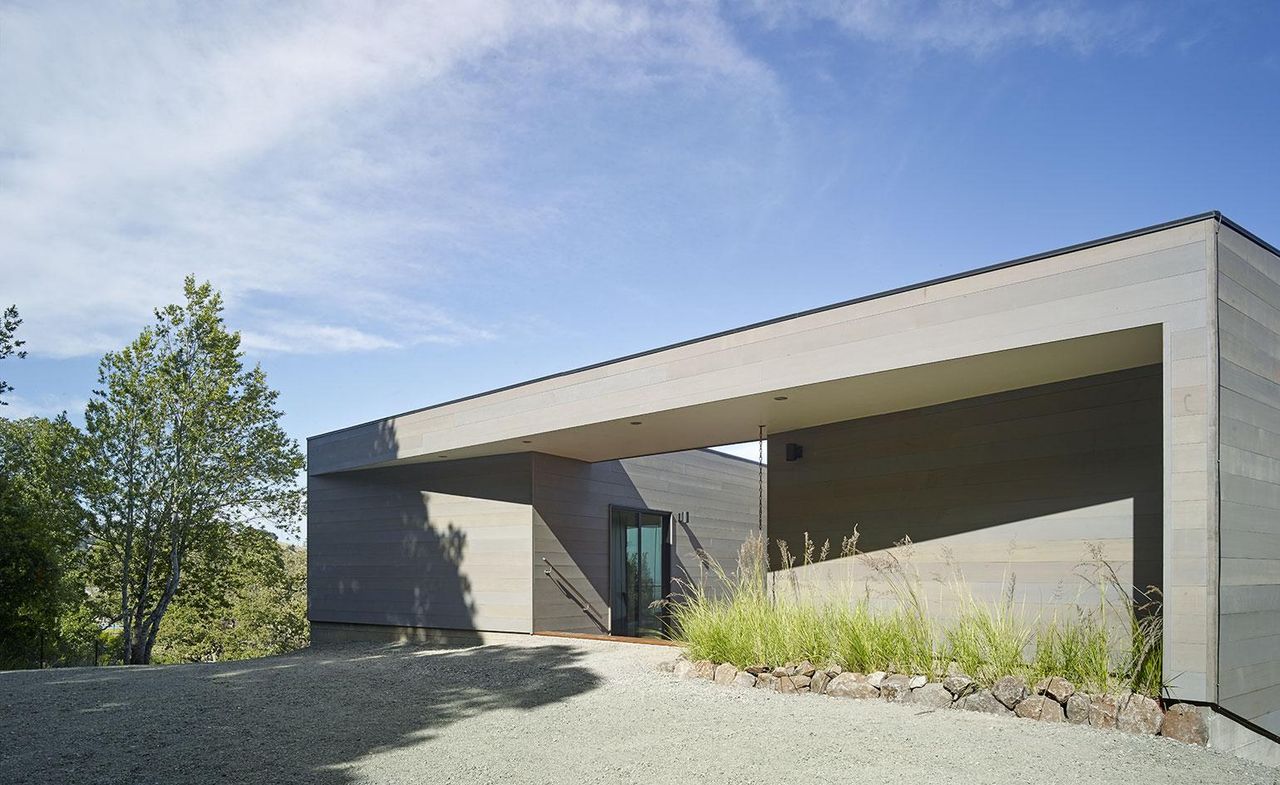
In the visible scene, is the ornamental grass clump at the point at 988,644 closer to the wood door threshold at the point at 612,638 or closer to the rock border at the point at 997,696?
→ the rock border at the point at 997,696

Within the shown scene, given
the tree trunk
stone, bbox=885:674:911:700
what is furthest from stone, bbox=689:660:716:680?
the tree trunk

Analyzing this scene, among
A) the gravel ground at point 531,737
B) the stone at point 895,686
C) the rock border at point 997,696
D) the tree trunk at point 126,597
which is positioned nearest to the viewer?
the gravel ground at point 531,737

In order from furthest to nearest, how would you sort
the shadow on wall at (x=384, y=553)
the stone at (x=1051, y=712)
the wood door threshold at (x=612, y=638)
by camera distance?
Result: the shadow on wall at (x=384, y=553) → the wood door threshold at (x=612, y=638) → the stone at (x=1051, y=712)

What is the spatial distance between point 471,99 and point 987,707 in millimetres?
8050

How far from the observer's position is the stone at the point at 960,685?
584cm

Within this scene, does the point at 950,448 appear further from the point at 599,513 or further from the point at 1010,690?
the point at 599,513

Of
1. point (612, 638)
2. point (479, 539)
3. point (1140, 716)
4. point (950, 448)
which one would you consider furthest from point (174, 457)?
point (1140, 716)

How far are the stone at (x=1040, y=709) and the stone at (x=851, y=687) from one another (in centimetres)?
100

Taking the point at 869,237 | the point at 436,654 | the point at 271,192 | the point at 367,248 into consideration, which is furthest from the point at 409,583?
the point at 869,237

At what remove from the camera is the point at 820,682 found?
21.5 feet

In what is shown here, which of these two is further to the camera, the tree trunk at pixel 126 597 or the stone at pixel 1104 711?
the tree trunk at pixel 126 597

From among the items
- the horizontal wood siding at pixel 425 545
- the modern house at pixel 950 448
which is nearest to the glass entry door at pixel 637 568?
the modern house at pixel 950 448

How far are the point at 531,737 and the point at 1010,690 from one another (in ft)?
9.99

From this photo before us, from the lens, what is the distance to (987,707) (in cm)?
571
